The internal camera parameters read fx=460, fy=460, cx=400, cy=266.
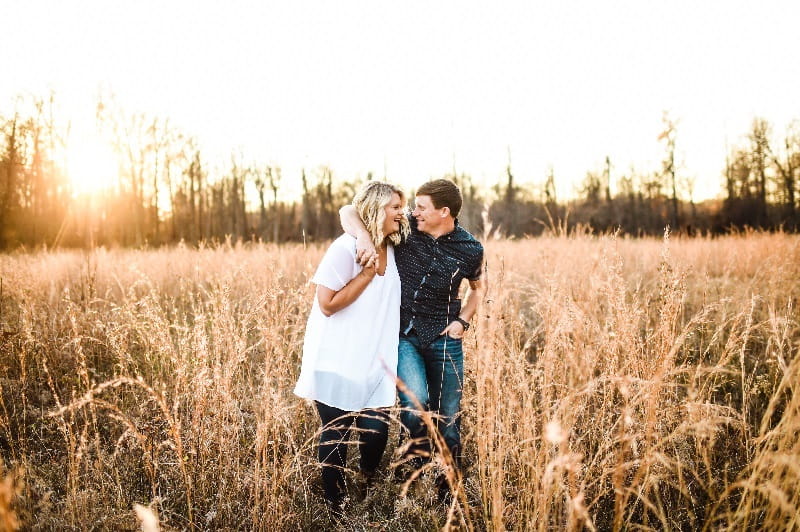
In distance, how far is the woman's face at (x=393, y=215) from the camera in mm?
2559

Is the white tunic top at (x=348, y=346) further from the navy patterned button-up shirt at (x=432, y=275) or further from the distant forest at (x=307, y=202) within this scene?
the distant forest at (x=307, y=202)

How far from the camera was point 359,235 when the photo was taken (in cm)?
249

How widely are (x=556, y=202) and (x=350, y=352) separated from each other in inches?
1453

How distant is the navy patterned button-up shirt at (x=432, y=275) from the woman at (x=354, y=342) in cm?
15

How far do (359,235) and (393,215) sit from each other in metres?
0.24

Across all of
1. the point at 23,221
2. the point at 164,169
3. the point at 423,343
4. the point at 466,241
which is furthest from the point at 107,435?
the point at 164,169

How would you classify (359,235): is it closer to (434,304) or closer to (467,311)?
(434,304)

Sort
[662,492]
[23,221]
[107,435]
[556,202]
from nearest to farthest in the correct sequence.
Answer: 1. [662,492]
2. [107,435]
3. [23,221]
4. [556,202]

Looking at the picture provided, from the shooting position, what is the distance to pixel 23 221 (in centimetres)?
1823

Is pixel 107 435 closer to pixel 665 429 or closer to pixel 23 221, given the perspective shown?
pixel 665 429

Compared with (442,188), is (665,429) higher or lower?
lower

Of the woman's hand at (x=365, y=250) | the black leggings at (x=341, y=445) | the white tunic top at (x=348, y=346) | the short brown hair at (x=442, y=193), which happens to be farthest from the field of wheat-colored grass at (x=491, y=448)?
the short brown hair at (x=442, y=193)

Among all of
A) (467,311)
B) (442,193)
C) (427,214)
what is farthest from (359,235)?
(467,311)

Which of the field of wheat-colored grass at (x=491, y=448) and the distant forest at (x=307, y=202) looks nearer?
the field of wheat-colored grass at (x=491, y=448)
